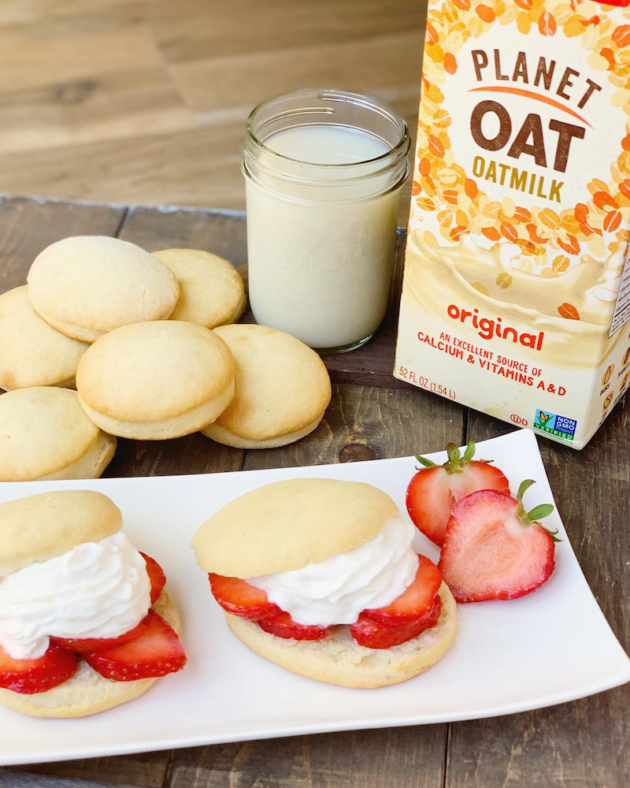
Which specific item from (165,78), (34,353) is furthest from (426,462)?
(165,78)

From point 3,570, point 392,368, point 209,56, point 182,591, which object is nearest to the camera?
point 3,570

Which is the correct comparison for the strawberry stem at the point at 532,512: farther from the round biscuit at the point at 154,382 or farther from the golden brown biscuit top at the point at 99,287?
the golden brown biscuit top at the point at 99,287

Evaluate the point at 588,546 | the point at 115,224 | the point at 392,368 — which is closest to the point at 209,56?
the point at 115,224

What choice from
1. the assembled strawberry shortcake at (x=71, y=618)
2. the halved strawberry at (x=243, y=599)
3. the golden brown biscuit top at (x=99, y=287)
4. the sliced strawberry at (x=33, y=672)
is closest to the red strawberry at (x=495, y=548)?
the halved strawberry at (x=243, y=599)

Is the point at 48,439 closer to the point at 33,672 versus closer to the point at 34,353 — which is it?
the point at 34,353

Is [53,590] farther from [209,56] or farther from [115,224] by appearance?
[209,56]
